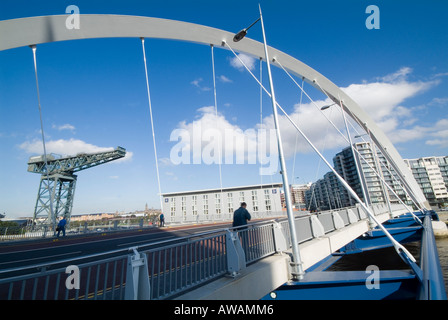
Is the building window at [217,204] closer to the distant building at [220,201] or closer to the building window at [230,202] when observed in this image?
the distant building at [220,201]

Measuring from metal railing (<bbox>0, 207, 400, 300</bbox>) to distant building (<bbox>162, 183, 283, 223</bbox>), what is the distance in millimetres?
35958

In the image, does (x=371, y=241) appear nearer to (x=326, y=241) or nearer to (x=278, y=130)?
(x=326, y=241)

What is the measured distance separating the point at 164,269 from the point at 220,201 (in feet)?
145

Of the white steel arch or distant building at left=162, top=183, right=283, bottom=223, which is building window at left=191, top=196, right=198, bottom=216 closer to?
distant building at left=162, top=183, right=283, bottom=223

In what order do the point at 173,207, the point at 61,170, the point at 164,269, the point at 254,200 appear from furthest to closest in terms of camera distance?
the point at 173,207, the point at 254,200, the point at 61,170, the point at 164,269

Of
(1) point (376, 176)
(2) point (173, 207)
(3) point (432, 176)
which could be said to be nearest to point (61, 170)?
(2) point (173, 207)

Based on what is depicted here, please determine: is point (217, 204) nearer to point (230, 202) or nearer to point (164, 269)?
point (230, 202)

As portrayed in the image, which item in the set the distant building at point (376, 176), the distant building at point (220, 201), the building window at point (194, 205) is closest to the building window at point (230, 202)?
the distant building at point (220, 201)

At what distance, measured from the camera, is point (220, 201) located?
46781mm

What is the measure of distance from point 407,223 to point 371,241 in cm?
744
